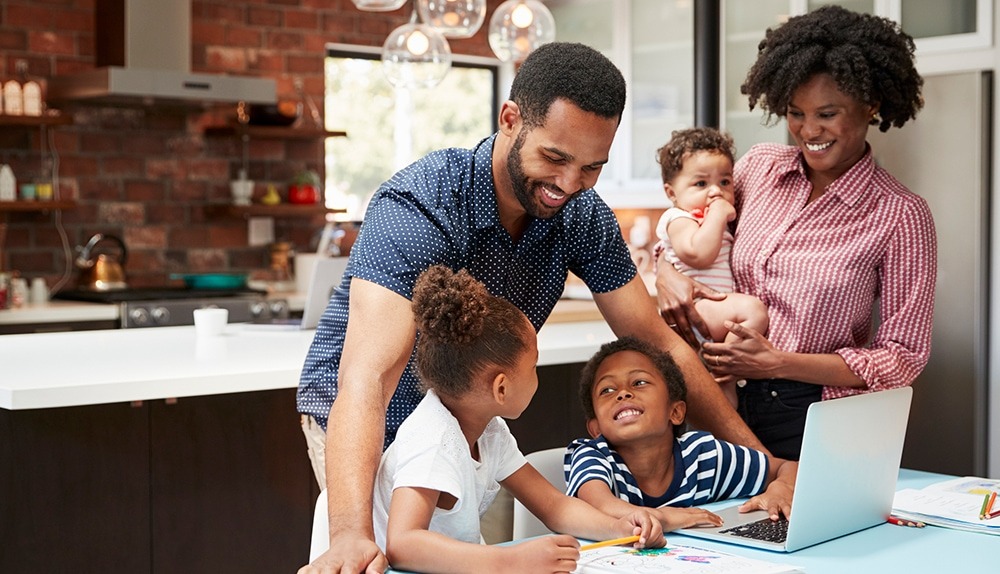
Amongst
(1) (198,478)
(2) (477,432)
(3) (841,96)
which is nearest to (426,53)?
(1) (198,478)

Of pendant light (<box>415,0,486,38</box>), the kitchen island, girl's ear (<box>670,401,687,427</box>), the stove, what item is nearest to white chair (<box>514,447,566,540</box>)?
girl's ear (<box>670,401,687,427</box>)

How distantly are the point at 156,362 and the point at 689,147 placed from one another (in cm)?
138

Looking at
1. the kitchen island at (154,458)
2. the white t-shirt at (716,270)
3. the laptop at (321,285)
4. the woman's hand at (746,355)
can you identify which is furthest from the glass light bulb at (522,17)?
the woman's hand at (746,355)

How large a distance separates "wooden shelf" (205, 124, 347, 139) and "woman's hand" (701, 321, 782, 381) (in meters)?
3.85

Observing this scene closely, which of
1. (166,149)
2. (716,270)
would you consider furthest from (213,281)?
(716,270)

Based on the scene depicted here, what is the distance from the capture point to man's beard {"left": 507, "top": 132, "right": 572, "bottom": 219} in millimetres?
1721

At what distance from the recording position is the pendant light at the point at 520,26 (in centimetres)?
379

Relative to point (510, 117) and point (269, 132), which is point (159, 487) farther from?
point (269, 132)

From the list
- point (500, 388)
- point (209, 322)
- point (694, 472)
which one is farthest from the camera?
point (209, 322)

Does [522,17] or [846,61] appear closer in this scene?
[846,61]

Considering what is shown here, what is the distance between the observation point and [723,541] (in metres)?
1.68

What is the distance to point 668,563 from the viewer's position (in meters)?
1.51

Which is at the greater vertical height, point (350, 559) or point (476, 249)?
point (476, 249)

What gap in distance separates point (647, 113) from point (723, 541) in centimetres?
436
